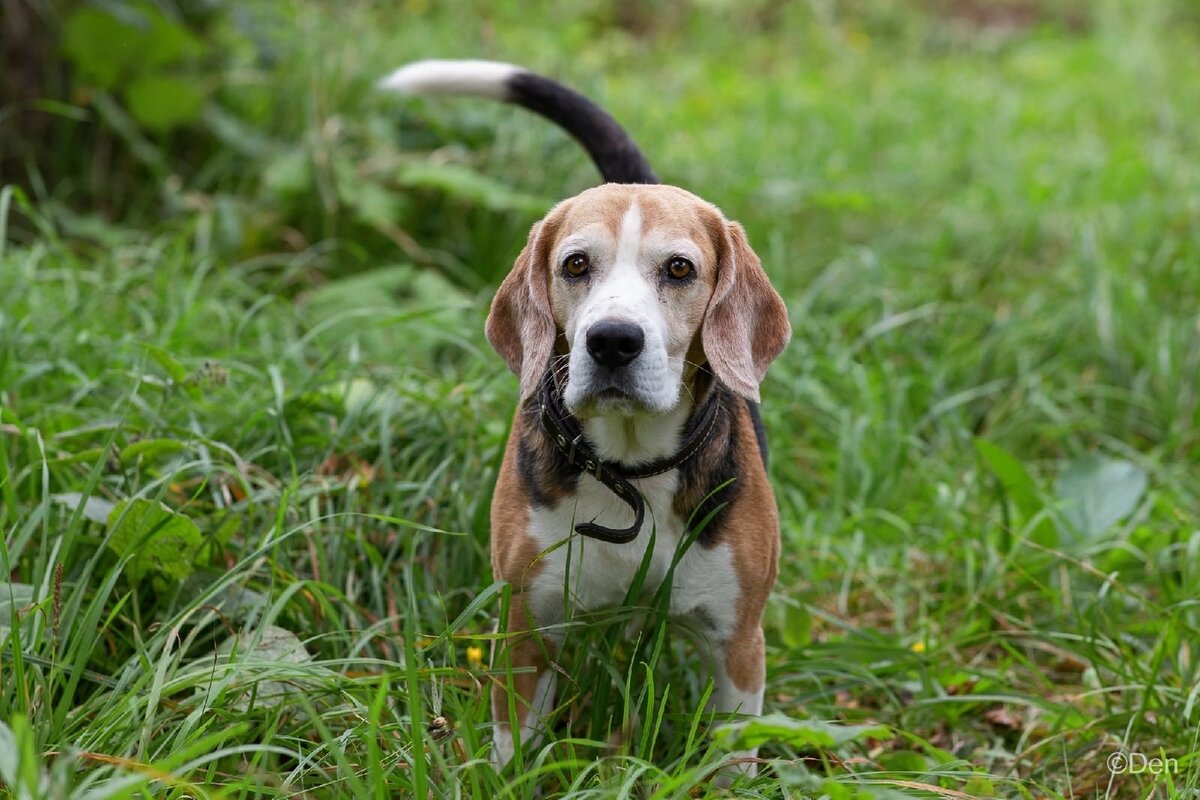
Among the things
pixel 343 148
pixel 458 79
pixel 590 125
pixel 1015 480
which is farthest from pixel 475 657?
pixel 343 148

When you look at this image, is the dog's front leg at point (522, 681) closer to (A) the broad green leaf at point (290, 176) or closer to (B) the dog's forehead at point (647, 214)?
(B) the dog's forehead at point (647, 214)

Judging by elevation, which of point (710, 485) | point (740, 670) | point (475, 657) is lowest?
point (475, 657)

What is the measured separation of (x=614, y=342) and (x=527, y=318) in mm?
419

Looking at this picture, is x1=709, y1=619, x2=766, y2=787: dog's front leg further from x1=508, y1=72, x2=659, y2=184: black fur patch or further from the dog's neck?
x1=508, y1=72, x2=659, y2=184: black fur patch

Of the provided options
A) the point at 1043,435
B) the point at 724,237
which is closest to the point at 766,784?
the point at 724,237

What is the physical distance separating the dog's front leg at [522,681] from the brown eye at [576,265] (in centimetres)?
73

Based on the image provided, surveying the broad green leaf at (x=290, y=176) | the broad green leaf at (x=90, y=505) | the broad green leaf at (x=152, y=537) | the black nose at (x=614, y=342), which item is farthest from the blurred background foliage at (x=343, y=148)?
the black nose at (x=614, y=342)

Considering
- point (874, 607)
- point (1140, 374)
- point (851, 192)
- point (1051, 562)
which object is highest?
point (851, 192)

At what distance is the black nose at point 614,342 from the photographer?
2.69 meters

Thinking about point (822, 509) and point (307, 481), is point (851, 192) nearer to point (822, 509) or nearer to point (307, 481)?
point (822, 509)

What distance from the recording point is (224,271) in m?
5.23

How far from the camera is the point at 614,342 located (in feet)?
8.85

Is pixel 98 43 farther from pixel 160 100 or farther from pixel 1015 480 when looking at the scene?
pixel 1015 480

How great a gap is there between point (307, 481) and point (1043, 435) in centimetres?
289
